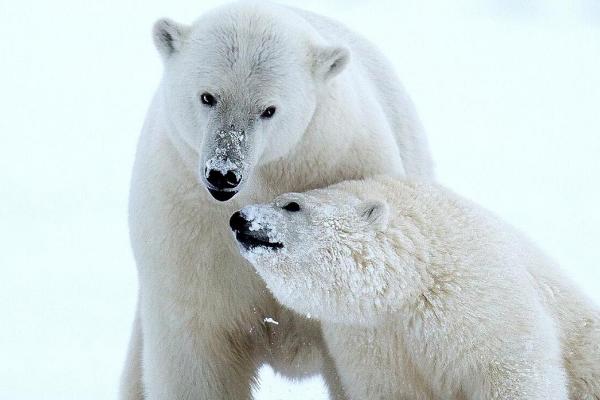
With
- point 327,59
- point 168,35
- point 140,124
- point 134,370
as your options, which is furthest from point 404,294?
point 140,124

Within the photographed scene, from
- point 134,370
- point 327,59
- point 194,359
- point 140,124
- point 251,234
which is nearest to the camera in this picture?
point 251,234

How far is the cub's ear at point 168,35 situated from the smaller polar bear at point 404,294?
28.7 inches

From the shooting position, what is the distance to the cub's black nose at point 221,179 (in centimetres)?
423

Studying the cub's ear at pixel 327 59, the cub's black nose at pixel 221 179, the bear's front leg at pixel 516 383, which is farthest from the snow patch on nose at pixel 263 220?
the bear's front leg at pixel 516 383

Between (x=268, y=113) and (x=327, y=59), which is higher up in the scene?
(x=327, y=59)

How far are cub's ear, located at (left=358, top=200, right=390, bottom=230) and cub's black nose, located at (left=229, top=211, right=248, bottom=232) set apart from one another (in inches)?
18.1

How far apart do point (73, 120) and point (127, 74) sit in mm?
2565

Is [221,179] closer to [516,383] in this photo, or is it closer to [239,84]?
[239,84]

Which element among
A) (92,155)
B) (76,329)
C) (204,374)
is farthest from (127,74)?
(204,374)

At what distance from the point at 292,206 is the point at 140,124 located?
1242 cm

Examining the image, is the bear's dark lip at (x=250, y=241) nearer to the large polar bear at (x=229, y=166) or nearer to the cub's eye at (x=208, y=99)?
the large polar bear at (x=229, y=166)

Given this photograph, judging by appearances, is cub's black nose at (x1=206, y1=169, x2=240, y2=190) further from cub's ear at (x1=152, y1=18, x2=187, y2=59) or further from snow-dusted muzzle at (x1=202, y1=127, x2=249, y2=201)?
cub's ear at (x1=152, y1=18, x2=187, y2=59)

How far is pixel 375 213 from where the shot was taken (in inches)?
180

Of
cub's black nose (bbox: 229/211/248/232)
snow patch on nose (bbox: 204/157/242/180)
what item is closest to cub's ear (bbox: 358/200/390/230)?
cub's black nose (bbox: 229/211/248/232)
